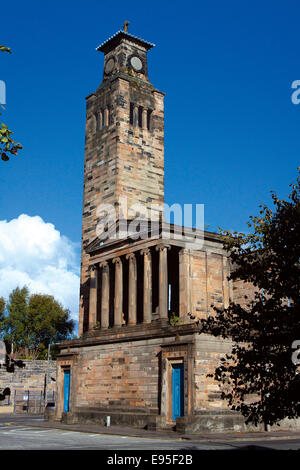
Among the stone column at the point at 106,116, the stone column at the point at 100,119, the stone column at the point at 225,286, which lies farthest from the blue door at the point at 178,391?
the stone column at the point at 100,119

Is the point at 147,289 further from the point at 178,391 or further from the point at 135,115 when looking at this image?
the point at 135,115

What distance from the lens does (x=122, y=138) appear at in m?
44.1

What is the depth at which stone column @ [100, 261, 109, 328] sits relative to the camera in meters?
37.5

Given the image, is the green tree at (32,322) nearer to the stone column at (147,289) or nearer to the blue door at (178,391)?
the stone column at (147,289)

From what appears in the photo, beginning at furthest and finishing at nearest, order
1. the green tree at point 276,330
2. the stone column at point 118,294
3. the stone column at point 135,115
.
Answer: the stone column at point 135,115 → the stone column at point 118,294 → the green tree at point 276,330

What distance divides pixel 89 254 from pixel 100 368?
9.30 meters

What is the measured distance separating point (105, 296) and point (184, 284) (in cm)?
681

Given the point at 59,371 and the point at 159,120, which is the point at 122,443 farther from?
the point at 159,120

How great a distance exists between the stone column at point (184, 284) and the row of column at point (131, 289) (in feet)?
3.72

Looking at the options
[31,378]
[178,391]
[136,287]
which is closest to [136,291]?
→ [136,287]

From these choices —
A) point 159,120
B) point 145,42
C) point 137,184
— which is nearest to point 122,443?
point 137,184

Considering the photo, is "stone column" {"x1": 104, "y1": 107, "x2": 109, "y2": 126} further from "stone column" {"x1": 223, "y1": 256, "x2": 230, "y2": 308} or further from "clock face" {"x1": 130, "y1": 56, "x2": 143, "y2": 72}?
"stone column" {"x1": 223, "y1": 256, "x2": 230, "y2": 308}

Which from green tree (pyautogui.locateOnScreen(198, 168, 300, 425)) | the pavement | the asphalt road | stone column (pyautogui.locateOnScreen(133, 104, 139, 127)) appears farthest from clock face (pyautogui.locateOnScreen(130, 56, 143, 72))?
green tree (pyautogui.locateOnScreen(198, 168, 300, 425))

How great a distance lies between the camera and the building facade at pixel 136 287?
28250 mm
